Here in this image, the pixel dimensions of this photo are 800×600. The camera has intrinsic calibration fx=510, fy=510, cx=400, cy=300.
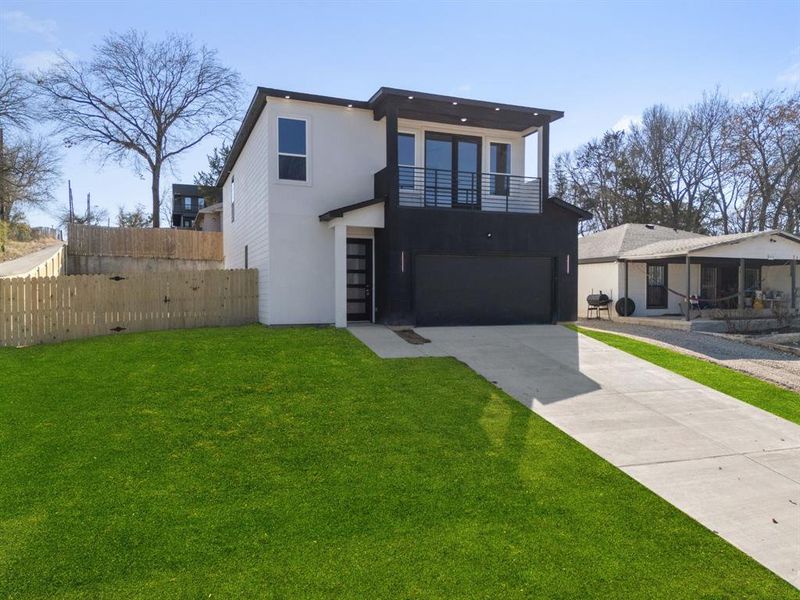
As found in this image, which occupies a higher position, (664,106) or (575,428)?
(664,106)

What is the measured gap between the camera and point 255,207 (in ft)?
48.1

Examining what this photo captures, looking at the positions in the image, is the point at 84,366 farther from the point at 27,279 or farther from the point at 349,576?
the point at 349,576

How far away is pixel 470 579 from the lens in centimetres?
323

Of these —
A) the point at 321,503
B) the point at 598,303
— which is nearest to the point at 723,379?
the point at 321,503

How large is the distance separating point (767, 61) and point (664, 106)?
22566 millimetres

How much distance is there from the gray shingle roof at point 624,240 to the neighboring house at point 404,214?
7.58 m

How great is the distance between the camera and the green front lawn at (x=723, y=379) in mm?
7418

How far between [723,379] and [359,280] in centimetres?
861

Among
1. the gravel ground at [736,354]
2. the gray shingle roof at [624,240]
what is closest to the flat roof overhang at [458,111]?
the gravel ground at [736,354]

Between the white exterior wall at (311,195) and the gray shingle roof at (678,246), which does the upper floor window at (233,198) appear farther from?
the gray shingle roof at (678,246)

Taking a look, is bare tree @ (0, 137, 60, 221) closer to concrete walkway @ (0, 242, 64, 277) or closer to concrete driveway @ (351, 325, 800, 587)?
concrete walkway @ (0, 242, 64, 277)

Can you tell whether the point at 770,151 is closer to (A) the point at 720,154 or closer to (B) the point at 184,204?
(A) the point at 720,154

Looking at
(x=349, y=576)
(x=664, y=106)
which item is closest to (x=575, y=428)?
(x=349, y=576)

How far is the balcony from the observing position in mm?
13484
